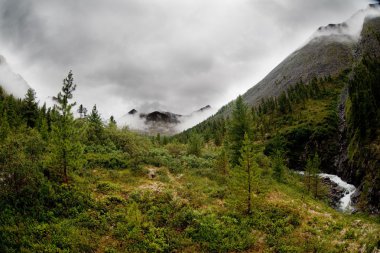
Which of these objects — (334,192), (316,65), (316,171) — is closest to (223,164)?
(316,171)

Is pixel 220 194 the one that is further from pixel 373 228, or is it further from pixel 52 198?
pixel 52 198

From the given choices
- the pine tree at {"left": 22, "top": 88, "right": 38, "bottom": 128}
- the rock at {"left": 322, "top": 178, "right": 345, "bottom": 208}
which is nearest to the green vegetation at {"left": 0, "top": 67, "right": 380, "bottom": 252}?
the rock at {"left": 322, "top": 178, "right": 345, "bottom": 208}

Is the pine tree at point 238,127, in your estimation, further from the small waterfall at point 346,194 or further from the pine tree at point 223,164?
the small waterfall at point 346,194

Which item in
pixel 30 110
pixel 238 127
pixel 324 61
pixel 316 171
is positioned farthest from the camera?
pixel 324 61

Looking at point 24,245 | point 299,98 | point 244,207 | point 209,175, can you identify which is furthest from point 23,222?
point 299,98

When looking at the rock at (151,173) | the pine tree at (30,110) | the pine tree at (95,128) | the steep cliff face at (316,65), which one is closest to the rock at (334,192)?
the rock at (151,173)

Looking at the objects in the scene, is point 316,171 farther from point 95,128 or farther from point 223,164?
point 95,128

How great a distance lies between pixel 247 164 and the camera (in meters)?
26.8

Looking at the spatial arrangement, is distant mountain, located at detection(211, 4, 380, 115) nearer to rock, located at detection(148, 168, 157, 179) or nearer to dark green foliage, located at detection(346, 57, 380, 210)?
dark green foliage, located at detection(346, 57, 380, 210)

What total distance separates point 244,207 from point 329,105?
8620cm

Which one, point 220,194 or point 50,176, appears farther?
point 220,194

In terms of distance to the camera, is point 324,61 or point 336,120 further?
point 324,61

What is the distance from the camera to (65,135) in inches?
1043

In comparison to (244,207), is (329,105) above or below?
above
